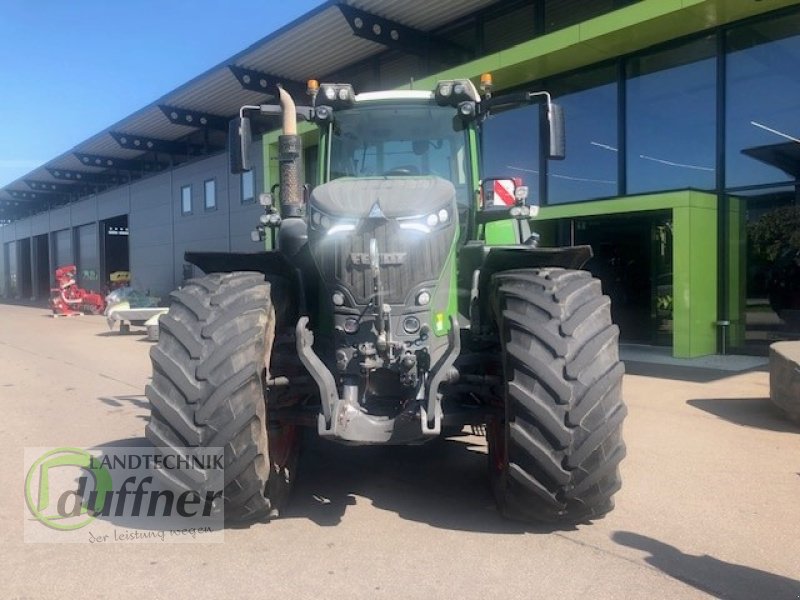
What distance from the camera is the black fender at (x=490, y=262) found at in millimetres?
4227

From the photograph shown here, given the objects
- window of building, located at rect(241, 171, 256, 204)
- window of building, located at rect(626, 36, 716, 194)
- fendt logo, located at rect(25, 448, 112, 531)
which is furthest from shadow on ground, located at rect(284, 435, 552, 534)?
window of building, located at rect(241, 171, 256, 204)

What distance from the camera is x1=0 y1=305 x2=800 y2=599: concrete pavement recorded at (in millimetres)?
3207

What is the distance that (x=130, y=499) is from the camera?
4.41 meters

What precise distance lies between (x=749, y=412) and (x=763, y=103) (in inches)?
235

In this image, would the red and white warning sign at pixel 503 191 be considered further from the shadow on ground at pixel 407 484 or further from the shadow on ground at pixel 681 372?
the shadow on ground at pixel 681 372

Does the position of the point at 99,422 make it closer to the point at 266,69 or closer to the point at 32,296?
the point at 266,69

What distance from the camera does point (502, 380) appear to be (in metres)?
3.98

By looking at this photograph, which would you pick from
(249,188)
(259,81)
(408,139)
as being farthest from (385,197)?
(249,188)

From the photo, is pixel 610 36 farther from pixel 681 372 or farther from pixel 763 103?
pixel 681 372

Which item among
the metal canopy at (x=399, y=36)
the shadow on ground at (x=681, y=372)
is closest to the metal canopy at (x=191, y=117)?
the metal canopy at (x=399, y=36)

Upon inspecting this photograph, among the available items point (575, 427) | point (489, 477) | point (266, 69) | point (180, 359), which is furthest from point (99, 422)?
point (266, 69)

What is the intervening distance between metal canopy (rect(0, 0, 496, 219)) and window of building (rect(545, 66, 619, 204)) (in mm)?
2873

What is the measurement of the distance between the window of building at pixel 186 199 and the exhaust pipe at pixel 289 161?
21266 millimetres

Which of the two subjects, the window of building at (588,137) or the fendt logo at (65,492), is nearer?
the fendt logo at (65,492)
